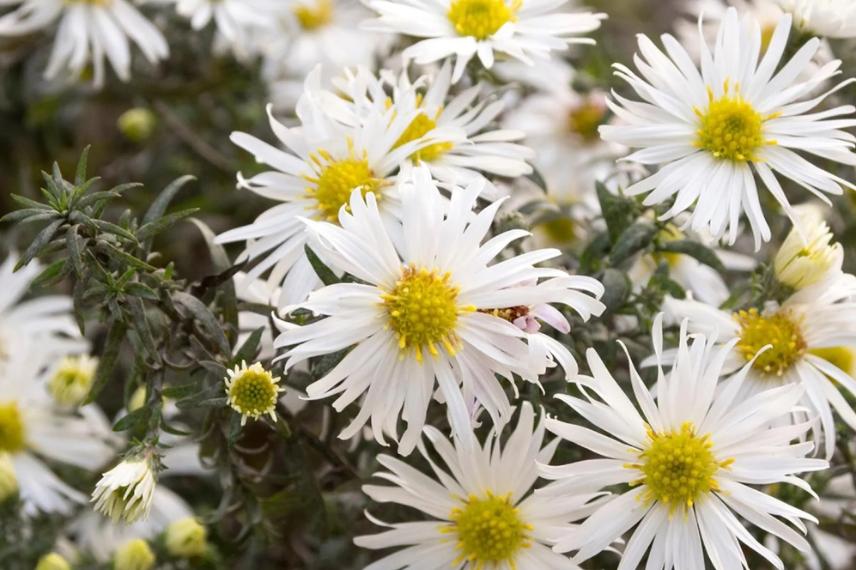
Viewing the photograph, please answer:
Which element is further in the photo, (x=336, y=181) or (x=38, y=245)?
(x=336, y=181)

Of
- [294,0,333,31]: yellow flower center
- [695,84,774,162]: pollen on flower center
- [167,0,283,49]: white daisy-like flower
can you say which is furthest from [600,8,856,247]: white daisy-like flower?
[294,0,333,31]: yellow flower center

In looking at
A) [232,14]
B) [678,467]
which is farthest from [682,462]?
[232,14]

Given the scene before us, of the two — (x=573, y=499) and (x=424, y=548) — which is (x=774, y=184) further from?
(x=424, y=548)

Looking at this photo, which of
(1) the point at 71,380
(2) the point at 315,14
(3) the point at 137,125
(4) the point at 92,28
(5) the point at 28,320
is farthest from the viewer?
(2) the point at 315,14

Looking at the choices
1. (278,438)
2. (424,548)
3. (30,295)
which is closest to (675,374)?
(424,548)

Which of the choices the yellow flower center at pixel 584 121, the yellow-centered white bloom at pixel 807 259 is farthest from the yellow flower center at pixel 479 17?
the yellow flower center at pixel 584 121

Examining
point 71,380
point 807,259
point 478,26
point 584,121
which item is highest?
point 584,121

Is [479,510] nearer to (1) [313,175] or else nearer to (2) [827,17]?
(1) [313,175]
